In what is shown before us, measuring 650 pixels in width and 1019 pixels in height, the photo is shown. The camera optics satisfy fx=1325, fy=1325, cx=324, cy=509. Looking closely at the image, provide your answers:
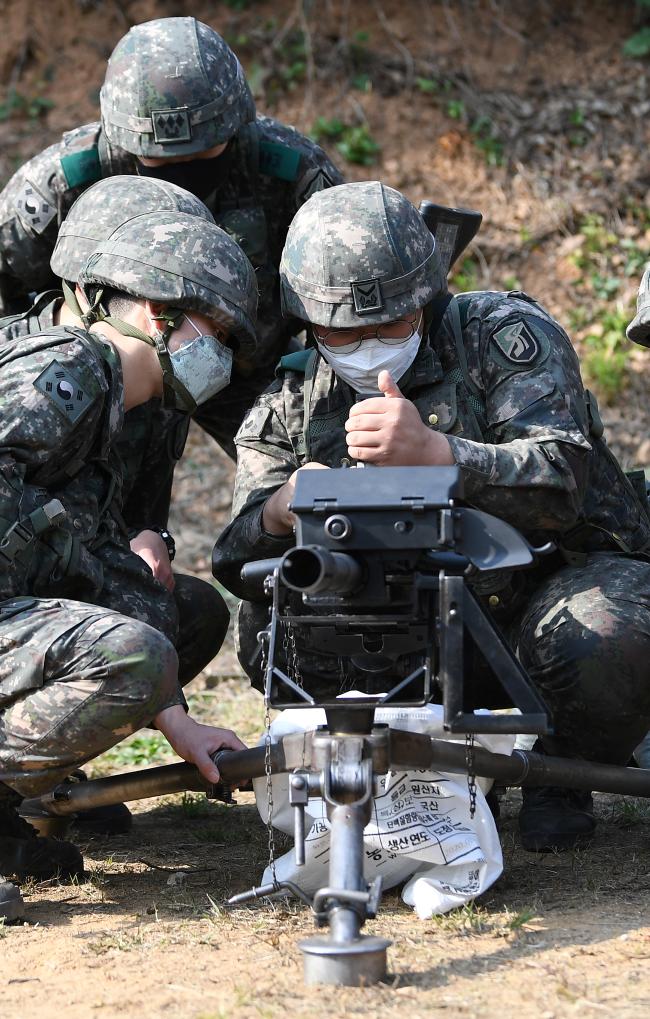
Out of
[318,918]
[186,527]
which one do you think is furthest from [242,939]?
[186,527]

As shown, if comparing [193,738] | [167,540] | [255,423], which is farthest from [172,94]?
[193,738]

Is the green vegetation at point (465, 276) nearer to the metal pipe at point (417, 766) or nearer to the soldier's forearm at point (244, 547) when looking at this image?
the soldier's forearm at point (244, 547)

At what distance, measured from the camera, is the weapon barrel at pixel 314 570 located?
283cm

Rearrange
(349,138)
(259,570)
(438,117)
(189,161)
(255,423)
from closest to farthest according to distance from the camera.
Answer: (259,570) < (255,423) < (189,161) < (349,138) < (438,117)

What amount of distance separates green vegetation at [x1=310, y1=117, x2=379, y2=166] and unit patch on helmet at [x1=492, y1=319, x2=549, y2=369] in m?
6.55

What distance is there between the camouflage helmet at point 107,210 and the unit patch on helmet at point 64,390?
815 millimetres

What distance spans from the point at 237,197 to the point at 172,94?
520 mm

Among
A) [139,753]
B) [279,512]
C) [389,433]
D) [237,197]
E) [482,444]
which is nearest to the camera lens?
[389,433]

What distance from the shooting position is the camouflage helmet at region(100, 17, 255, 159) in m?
5.18

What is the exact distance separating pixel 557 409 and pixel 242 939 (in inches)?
76.5

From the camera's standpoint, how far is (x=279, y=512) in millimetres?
4223

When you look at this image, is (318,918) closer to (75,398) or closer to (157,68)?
(75,398)

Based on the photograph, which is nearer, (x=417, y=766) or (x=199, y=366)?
(x=417, y=766)

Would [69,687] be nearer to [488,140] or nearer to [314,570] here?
[314,570]
